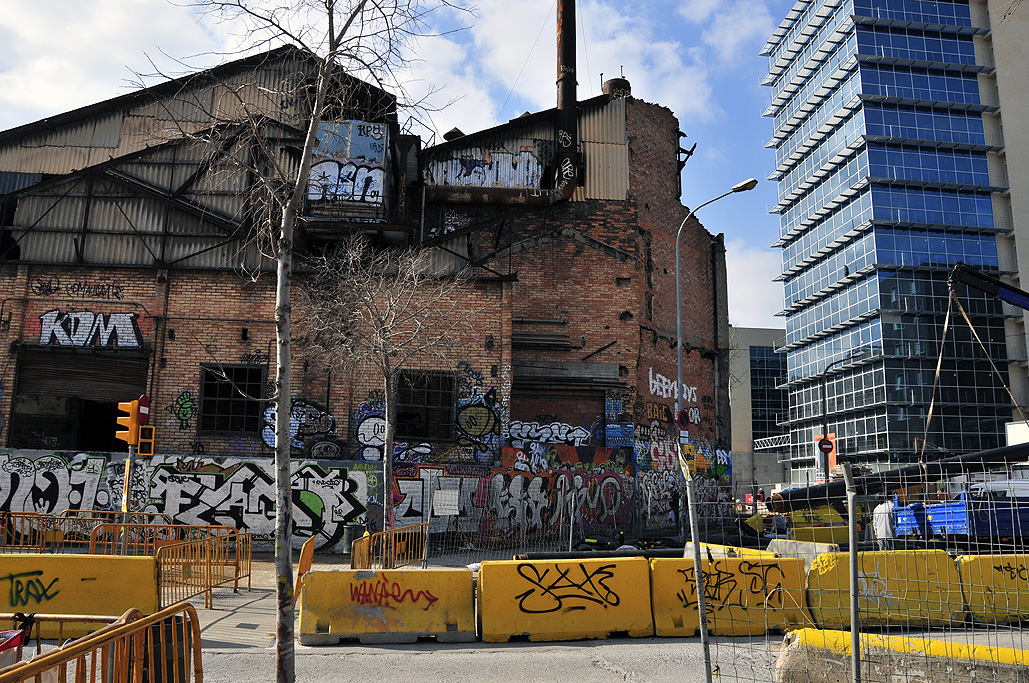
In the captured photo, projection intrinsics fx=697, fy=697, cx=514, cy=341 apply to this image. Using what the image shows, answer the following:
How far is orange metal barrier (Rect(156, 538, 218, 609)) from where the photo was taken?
9.63 metres

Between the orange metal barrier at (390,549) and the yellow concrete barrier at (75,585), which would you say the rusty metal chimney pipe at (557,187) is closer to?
the orange metal barrier at (390,549)

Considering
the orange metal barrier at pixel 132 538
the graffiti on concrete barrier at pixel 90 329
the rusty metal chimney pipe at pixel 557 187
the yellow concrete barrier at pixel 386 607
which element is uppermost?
the rusty metal chimney pipe at pixel 557 187

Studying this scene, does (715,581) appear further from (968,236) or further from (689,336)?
(968,236)

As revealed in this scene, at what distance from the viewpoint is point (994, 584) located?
352 inches

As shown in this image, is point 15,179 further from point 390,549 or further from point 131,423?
point 390,549

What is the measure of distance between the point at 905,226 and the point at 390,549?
5301 centimetres

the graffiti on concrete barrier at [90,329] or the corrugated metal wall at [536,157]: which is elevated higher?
the corrugated metal wall at [536,157]

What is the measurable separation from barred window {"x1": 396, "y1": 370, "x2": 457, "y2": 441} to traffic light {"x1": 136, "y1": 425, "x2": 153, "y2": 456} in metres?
7.85

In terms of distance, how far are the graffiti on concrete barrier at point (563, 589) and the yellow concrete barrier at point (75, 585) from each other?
448 cm

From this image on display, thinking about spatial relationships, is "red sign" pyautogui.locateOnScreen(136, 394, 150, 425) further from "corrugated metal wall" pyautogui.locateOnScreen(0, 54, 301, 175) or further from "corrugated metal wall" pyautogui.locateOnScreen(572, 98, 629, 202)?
"corrugated metal wall" pyautogui.locateOnScreen(572, 98, 629, 202)

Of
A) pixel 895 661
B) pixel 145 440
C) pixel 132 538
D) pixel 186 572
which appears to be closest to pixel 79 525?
pixel 132 538

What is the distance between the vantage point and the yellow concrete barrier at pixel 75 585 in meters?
8.31

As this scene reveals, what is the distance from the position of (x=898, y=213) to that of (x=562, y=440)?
43.0 metres

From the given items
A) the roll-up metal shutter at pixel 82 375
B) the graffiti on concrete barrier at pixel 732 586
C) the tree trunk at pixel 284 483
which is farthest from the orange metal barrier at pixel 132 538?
the graffiti on concrete barrier at pixel 732 586
